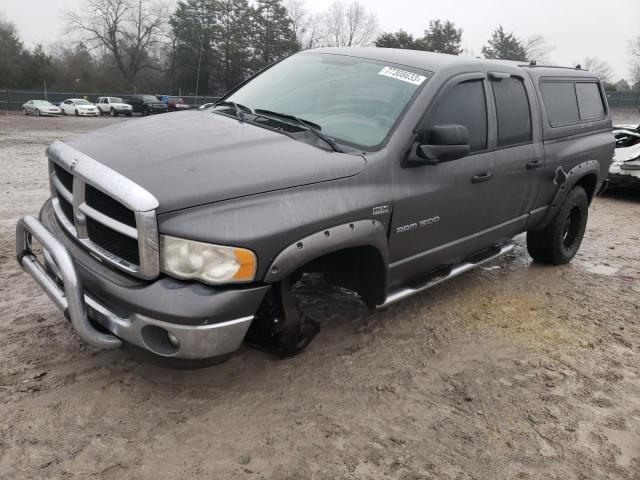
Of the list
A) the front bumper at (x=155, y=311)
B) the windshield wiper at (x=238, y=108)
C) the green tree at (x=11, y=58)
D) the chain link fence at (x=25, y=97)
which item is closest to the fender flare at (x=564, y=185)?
the windshield wiper at (x=238, y=108)

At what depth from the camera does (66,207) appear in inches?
125

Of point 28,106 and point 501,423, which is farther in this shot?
point 28,106

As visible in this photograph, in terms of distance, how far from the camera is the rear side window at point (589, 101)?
17.5ft

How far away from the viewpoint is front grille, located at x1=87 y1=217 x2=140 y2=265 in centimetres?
260

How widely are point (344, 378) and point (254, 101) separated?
2086 millimetres

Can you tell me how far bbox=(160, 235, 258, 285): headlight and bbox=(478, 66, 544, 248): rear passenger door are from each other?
2257 mm

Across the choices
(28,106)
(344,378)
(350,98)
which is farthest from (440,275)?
(28,106)

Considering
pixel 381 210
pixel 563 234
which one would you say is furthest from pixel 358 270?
pixel 563 234

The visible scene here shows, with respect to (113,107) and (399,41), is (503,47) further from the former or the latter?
(113,107)

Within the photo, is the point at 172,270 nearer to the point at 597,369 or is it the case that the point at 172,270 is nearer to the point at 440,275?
the point at 440,275

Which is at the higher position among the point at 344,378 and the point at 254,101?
the point at 254,101

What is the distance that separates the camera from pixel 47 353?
3332 mm

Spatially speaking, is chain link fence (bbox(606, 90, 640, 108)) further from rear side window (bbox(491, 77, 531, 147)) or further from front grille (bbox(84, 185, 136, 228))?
front grille (bbox(84, 185, 136, 228))

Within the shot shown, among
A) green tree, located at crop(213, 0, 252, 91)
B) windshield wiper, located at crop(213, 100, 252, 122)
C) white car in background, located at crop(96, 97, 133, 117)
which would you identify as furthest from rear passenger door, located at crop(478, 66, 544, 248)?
→ green tree, located at crop(213, 0, 252, 91)
